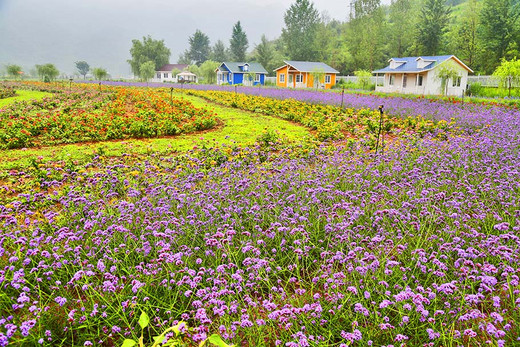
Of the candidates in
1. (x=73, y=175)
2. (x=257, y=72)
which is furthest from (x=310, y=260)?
(x=257, y=72)

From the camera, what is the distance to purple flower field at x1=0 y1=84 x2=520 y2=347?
2.49 metres

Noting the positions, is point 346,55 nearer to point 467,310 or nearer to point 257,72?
point 257,72

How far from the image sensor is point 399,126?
11492 mm

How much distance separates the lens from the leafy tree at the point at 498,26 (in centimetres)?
3844

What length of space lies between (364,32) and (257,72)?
16.8 metres

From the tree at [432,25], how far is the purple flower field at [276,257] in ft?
155

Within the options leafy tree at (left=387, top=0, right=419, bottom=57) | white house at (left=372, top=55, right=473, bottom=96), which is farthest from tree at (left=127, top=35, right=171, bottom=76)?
white house at (left=372, top=55, right=473, bottom=96)

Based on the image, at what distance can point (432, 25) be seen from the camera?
46375 mm

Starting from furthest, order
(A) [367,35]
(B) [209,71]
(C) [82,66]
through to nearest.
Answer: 1. (C) [82,66]
2. (B) [209,71]
3. (A) [367,35]

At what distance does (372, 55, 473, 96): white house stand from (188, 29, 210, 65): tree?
65.2 m

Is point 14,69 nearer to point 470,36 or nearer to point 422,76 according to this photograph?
point 422,76

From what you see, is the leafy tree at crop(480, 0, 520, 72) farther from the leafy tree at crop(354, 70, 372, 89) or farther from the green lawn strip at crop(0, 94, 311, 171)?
the green lawn strip at crop(0, 94, 311, 171)

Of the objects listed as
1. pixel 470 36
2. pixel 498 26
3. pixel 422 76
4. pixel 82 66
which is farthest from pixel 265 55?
pixel 82 66

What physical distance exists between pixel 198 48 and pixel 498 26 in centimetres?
7195
